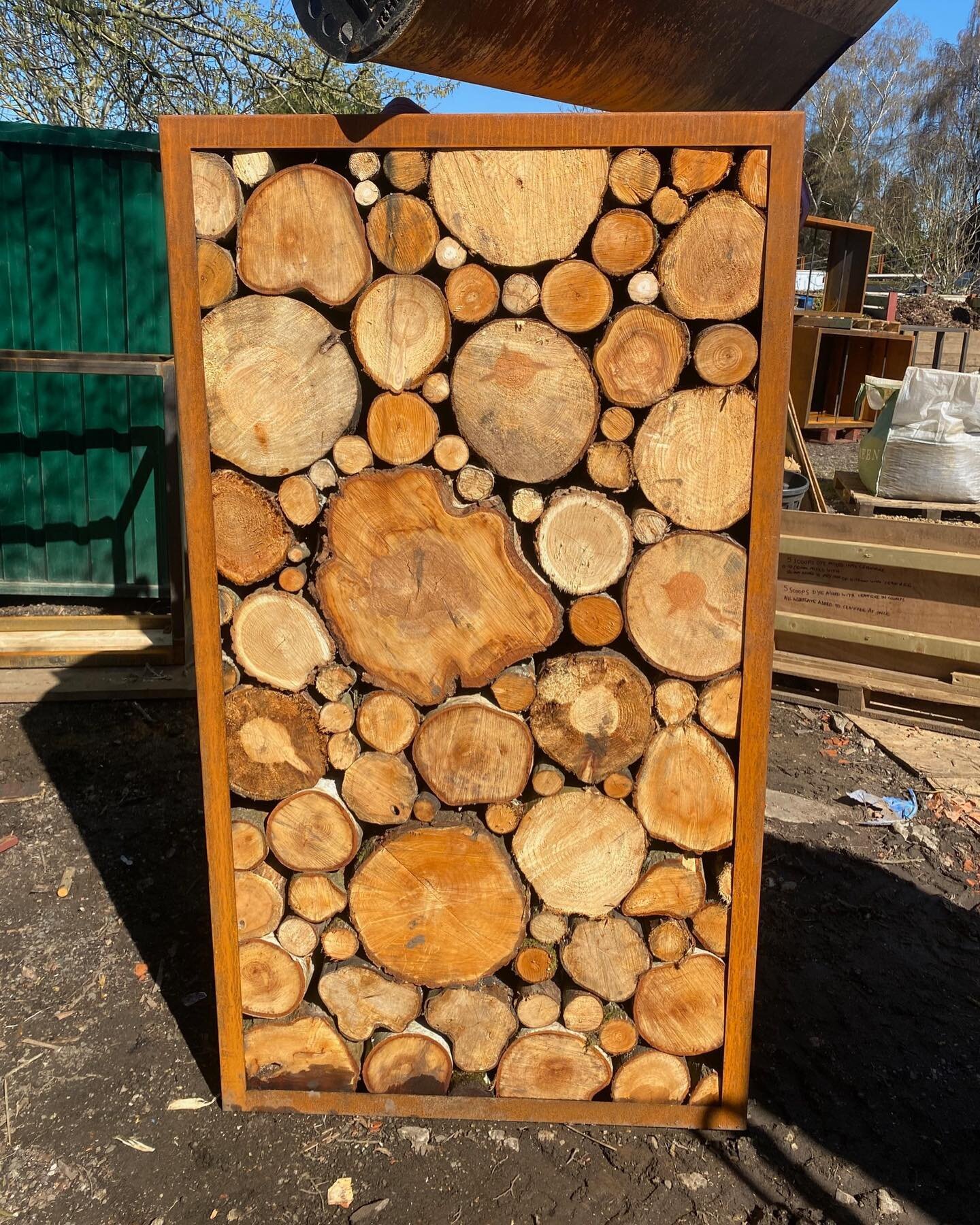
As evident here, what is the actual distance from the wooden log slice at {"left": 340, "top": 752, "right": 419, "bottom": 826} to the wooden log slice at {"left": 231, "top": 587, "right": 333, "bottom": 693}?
20cm

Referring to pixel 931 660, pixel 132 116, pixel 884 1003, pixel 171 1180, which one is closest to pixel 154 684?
pixel 171 1180

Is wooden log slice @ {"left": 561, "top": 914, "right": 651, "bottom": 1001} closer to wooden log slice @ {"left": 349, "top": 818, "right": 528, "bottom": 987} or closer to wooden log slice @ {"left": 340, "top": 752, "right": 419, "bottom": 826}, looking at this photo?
wooden log slice @ {"left": 349, "top": 818, "right": 528, "bottom": 987}

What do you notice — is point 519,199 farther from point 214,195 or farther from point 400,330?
point 214,195

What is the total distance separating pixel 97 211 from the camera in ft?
16.0

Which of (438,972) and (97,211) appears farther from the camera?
(97,211)

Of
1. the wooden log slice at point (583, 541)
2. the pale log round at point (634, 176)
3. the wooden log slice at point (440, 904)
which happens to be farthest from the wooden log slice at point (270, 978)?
the pale log round at point (634, 176)

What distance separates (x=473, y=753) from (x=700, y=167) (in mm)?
1122

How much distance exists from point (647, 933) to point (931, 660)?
270cm

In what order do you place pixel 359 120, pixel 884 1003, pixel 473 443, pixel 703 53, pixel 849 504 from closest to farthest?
pixel 359 120, pixel 473 443, pixel 703 53, pixel 884 1003, pixel 849 504

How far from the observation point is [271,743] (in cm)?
184

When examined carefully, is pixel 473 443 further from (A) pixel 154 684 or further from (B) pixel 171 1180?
(A) pixel 154 684

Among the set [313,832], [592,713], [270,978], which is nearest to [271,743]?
[313,832]

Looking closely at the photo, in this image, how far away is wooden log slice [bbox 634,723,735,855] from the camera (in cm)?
177

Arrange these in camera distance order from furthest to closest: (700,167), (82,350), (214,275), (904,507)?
1. (904,507)
2. (82,350)
3. (214,275)
4. (700,167)
